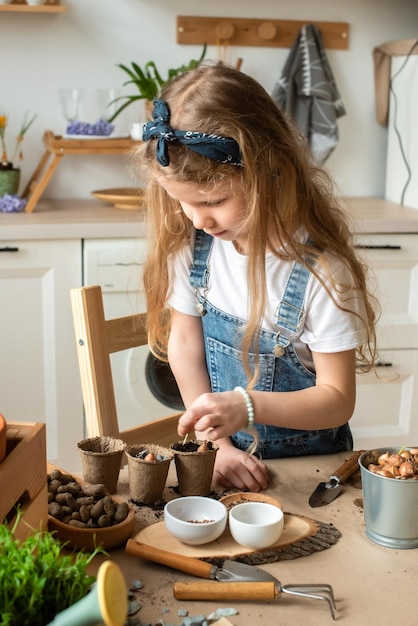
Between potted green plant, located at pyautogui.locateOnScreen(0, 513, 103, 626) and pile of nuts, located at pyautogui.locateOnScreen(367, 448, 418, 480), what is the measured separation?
0.43m

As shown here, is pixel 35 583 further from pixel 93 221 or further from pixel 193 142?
pixel 93 221

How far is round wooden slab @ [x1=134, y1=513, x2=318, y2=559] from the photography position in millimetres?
996

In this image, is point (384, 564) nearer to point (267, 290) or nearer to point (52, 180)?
point (267, 290)

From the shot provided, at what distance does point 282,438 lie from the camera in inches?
57.9

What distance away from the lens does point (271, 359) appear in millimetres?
1453

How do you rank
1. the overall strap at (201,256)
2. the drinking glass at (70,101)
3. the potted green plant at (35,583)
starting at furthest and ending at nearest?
the drinking glass at (70,101) < the overall strap at (201,256) < the potted green plant at (35,583)

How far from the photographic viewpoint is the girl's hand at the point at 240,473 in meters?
1.19

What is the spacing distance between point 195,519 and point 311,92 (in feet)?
7.21

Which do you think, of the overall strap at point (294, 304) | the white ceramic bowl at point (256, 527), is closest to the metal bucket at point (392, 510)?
the white ceramic bowl at point (256, 527)

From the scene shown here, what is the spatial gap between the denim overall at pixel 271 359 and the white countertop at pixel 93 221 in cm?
90

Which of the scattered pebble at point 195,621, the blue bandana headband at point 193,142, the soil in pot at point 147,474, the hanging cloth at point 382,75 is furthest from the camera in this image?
the hanging cloth at point 382,75

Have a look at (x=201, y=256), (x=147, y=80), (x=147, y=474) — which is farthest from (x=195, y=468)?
(x=147, y=80)

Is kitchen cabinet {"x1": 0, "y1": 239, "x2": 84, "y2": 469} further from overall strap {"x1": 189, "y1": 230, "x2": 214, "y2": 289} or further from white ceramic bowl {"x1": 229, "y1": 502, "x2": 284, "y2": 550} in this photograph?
white ceramic bowl {"x1": 229, "y1": 502, "x2": 284, "y2": 550}

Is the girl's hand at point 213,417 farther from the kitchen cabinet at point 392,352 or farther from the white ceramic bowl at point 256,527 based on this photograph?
the kitchen cabinet at point 392,352
